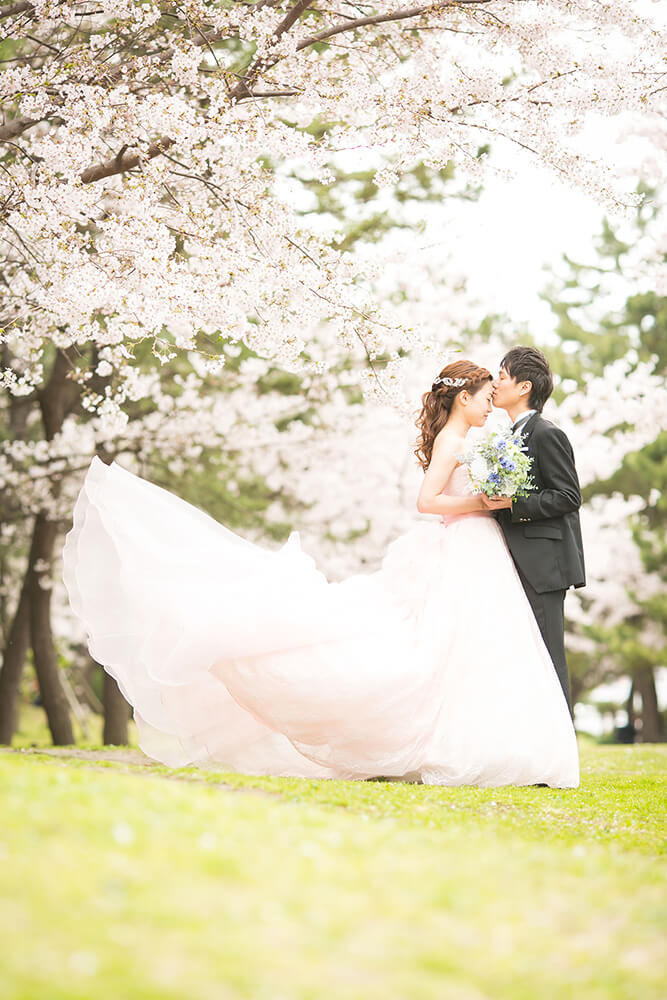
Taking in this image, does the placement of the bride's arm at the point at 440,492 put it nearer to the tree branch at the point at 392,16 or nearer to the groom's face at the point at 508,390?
the groom's face at the point at 508,390

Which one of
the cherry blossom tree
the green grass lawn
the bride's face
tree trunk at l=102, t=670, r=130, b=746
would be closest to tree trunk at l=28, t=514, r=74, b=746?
tree trunk at l=102, t=670, r=130, b=746

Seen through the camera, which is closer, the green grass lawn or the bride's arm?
the green grass lawn

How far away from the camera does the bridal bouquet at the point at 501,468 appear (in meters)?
6.64

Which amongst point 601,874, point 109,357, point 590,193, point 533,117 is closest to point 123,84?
point 109,357

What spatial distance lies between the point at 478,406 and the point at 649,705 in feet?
57.2

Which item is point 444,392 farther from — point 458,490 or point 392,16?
point 392,16

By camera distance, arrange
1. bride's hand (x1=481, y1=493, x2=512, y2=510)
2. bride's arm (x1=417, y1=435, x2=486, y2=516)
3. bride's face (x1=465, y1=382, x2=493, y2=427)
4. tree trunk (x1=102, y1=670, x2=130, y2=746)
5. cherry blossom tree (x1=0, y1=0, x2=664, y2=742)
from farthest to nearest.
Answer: tree trunk (x1=102, y1=670, x2=130, y2=746), bride's face (x1=465, y1=382, x2=493, y2=427), bride's arm (x1=417, y1=435, x2=486, y2=516), bride's hand (x1=481, y1=493, x2=512, y2=510), cherry blossom tree (x1=0, y1=0, x2=664, y2=742)

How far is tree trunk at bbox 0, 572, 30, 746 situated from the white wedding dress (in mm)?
8372

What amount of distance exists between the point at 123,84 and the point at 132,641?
3.73 m

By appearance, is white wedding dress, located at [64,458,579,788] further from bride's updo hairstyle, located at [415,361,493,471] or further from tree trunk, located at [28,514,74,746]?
tree trunk, located at [28,514,74,746]

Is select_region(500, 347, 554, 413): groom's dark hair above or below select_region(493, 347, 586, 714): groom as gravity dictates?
above

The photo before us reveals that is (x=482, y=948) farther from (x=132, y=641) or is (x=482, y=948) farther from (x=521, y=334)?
(x=521, y=334)

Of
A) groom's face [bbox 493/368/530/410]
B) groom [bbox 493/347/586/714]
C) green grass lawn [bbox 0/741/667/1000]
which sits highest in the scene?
groom's face [bbox 493/368/530/410]

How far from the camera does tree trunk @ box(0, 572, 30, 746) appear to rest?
14.3 metres
